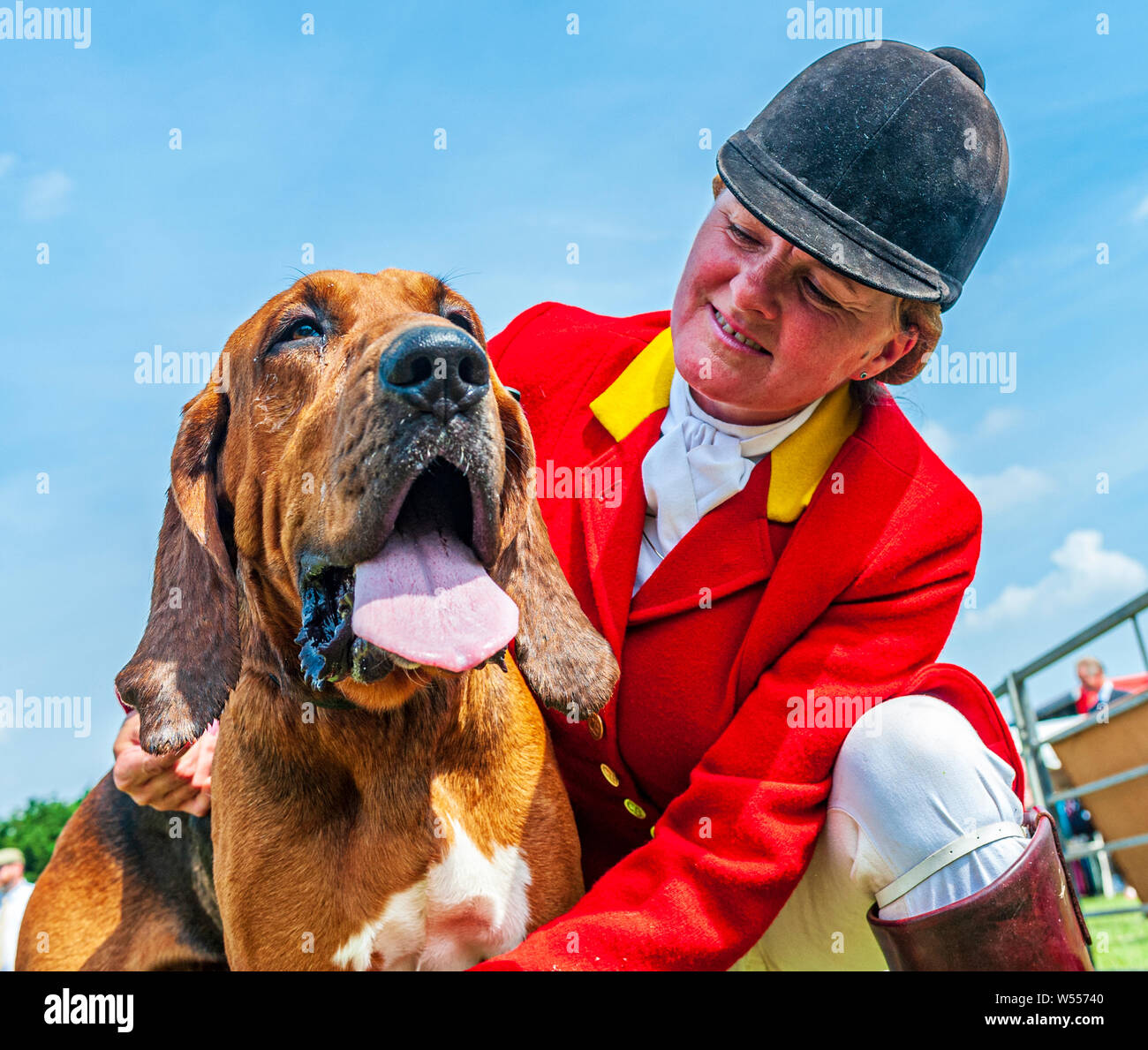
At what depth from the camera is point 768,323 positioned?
2.94m

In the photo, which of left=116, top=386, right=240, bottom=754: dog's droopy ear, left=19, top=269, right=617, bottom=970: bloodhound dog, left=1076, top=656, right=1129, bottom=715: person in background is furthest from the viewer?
left=1076, top=656, right=1129, bottom=715: person in background

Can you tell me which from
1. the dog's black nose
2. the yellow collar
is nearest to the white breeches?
the yellow collar

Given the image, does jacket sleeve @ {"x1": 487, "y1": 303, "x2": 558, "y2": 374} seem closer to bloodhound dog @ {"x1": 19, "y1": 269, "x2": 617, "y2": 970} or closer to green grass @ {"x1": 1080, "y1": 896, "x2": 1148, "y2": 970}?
→ bloodhound dog @ {"x1": 19, "y1": 269, "x2": 617, "y2": 970}

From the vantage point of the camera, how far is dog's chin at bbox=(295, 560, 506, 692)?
232 centimetres

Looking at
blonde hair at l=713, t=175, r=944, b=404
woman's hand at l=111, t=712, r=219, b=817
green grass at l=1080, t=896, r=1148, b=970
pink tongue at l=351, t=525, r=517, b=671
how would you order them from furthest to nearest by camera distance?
green grass at l=1080, t=896, r=1148, b=970 → woman's hand at l=111, t=712, r=219, b=817 → blonde hair at l=713, t=175, r=944, b=404 → pink tongue at l=351, t=525, r=517, b=671

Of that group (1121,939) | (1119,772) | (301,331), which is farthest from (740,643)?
(1121,939)

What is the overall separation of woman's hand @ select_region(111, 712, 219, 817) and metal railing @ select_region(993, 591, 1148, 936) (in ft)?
11.8

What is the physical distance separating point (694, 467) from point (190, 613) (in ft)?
4.70

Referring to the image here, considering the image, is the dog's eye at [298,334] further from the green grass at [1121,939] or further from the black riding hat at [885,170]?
the green grass at [1121,939]

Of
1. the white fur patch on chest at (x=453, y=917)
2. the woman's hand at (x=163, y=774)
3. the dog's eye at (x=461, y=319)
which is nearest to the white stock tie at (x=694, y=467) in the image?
the dog's eye at (x=461, y=319)

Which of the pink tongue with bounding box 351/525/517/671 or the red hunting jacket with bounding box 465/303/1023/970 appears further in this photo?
the red hunting jacket with bounding box 465/303/1023/970

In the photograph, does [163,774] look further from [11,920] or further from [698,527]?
[698,527]
